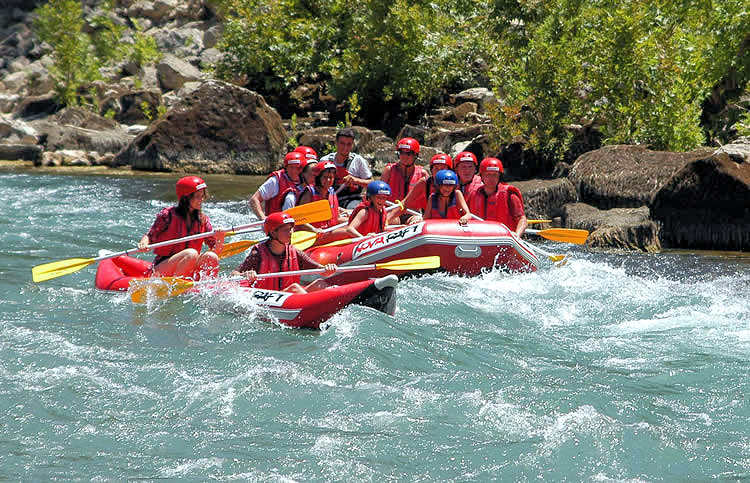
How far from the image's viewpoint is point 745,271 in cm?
891

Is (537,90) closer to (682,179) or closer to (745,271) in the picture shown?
(682,179)

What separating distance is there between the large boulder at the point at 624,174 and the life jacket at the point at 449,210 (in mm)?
3460

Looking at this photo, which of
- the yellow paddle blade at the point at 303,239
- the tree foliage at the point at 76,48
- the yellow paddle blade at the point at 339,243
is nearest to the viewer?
the yellow paddle blade at the point at 303,239

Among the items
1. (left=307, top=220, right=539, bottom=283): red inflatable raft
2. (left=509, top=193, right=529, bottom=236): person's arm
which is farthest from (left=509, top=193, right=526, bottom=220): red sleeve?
(left=307, top=220, right=539, bottom=283): red inflatable raft

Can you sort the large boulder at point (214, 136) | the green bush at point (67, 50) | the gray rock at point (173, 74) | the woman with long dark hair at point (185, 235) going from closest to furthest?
the woman with long dark hair at point (185, 235) → the large boulder at point (214, 136) → the green bush at point (67, 50) → the gray rock at point (173, 74)

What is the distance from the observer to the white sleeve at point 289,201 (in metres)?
9.15

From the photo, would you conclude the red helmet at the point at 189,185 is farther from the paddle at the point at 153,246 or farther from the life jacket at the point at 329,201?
the life jacket at the point at 329,201

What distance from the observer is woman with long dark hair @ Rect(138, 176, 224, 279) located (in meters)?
7.60

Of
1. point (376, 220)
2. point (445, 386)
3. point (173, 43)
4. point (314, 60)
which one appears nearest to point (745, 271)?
point (376, 220)

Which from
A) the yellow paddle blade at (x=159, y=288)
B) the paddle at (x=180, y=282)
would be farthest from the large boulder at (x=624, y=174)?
the yellow paddle blade at (x=159, y=288)

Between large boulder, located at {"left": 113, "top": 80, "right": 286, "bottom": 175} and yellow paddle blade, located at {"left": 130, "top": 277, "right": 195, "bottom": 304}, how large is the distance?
10.5 m

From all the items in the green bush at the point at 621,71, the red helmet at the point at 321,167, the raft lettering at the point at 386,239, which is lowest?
the raft lettering at the point at 386,239

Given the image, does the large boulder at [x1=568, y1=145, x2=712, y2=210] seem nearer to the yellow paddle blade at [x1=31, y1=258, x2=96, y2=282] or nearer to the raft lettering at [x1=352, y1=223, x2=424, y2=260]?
the raft lettering at [x1=352, y1=223, x2=424, y2=260]

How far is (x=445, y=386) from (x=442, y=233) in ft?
9.28
